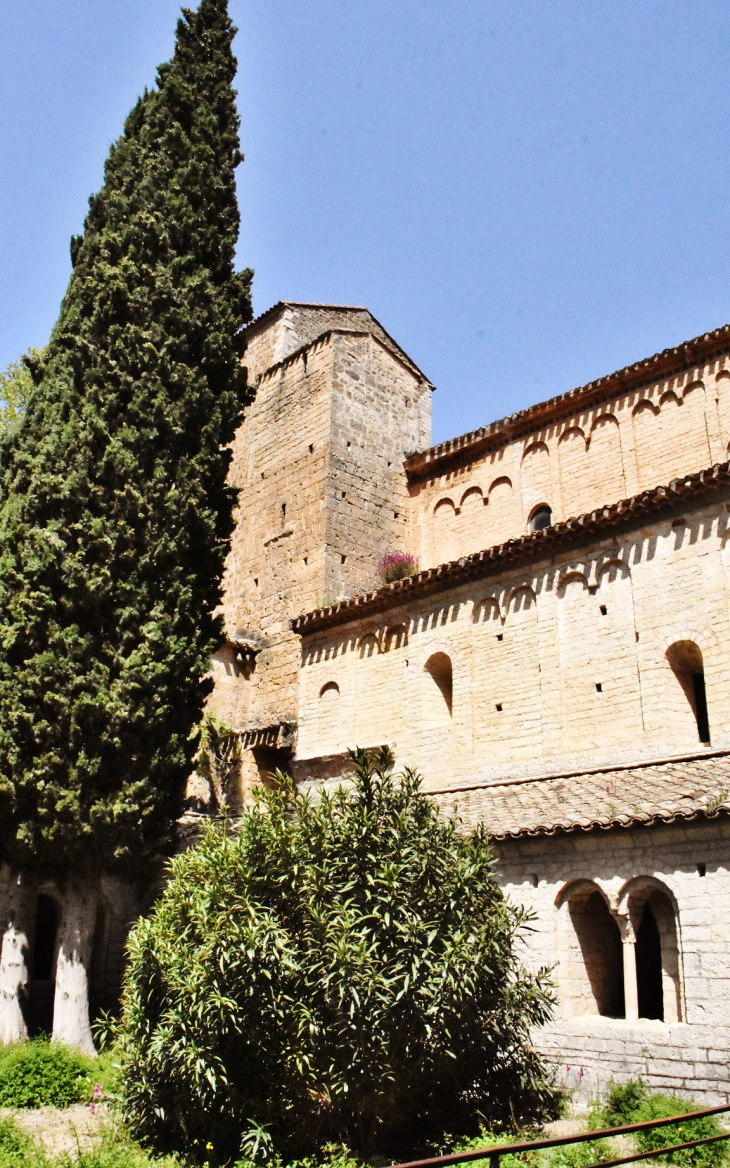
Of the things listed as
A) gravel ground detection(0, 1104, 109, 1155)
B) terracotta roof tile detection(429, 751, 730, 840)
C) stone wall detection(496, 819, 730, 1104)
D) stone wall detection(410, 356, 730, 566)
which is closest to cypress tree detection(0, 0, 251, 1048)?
gravel ground detection(0, 1104, 109, 1155)

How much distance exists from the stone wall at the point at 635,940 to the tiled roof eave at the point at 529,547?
15.5 ft

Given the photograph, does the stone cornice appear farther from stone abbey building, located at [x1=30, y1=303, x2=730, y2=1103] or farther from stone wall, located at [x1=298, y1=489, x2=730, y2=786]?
stone wall, located at [x1=298, y1=489, x2=730, y2=786]

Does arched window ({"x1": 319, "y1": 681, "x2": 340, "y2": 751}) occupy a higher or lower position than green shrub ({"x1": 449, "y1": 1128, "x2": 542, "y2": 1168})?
higher

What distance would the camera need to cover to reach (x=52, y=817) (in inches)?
465

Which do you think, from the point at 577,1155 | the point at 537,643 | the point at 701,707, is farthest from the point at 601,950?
the point at 537,643

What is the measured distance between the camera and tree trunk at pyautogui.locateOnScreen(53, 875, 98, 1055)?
38.1 ft

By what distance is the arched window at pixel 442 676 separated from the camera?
15773 mm

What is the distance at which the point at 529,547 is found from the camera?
14602 millimetres

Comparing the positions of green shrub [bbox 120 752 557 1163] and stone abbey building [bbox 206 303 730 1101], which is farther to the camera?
stone abbey building [bbox 206 303 730 1101]

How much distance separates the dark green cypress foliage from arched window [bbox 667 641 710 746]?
6349 millimetres

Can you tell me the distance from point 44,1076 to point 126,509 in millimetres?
6836

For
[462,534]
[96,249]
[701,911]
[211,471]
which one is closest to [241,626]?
[462,534]

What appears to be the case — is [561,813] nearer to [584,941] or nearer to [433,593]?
[584,941]

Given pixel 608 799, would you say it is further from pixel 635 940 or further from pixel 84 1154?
pixel 84 1154
